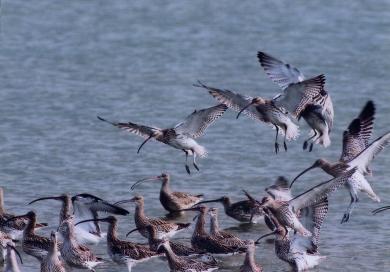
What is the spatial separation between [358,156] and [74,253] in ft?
14.1

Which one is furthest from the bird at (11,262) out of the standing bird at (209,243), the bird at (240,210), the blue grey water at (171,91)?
the bird at (240,210)

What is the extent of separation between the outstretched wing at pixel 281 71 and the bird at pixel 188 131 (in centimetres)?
90

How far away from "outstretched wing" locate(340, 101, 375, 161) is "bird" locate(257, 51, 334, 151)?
0.79 meters

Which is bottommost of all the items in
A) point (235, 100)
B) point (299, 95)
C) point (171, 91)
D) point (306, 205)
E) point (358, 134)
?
point (171, 91)

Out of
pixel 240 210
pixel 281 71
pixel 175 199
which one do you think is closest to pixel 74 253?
pixel 240 210

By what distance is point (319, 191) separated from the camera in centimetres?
1689

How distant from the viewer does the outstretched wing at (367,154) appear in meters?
18.2

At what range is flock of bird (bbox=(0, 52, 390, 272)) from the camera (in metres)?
16.5

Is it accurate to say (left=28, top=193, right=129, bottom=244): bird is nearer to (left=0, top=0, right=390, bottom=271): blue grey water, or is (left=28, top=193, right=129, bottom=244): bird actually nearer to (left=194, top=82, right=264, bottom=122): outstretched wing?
(left=0, top=0, right=390, bottom=271): blue grey water

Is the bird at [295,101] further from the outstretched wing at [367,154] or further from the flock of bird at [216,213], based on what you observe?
the outstretched wing at [367,154]

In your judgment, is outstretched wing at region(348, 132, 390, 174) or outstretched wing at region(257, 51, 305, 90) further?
outstretched wing at region(257, 51, 305, 90)

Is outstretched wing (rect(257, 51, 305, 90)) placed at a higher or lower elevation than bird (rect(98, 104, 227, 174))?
higher

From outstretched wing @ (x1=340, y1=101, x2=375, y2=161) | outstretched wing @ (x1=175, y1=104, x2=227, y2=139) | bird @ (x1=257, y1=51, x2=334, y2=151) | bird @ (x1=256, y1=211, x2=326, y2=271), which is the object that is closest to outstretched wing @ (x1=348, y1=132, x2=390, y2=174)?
outstretched wing @ (x1=340, y1=101, x2=375, y2=161)

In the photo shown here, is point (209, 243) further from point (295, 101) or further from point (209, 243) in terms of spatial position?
point (295, 101)
